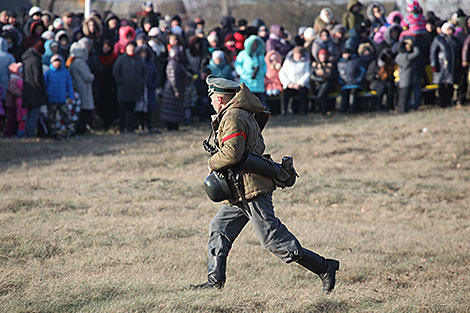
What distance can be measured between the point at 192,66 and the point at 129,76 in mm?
2293

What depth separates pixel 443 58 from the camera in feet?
57.2

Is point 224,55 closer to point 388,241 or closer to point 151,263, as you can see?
point 388,241

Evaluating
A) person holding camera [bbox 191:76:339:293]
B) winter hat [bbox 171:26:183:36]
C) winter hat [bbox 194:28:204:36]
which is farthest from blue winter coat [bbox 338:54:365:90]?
person holding camera [bbox 191:76:339:293]

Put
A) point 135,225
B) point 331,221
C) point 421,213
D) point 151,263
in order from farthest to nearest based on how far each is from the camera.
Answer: point 421,213
point 331,221
point 135,225
point 151,263

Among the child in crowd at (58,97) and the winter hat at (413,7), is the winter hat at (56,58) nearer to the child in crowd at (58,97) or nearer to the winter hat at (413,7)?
the child in crowd at (58,97)

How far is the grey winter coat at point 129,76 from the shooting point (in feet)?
48.4

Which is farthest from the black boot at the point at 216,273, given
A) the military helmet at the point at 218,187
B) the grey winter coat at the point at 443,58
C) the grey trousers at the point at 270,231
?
the grey winter coat at the point at 443,58

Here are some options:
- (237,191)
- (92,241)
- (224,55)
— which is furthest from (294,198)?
(224,55)

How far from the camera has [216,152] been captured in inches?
210

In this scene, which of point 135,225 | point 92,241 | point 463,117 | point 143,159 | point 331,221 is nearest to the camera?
point 92,241

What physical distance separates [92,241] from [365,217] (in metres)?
4.06

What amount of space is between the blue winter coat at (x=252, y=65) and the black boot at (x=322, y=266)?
36.9ft

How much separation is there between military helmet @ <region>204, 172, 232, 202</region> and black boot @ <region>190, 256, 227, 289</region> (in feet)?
1.90

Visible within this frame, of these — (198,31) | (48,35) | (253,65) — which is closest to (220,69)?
(253,65)
